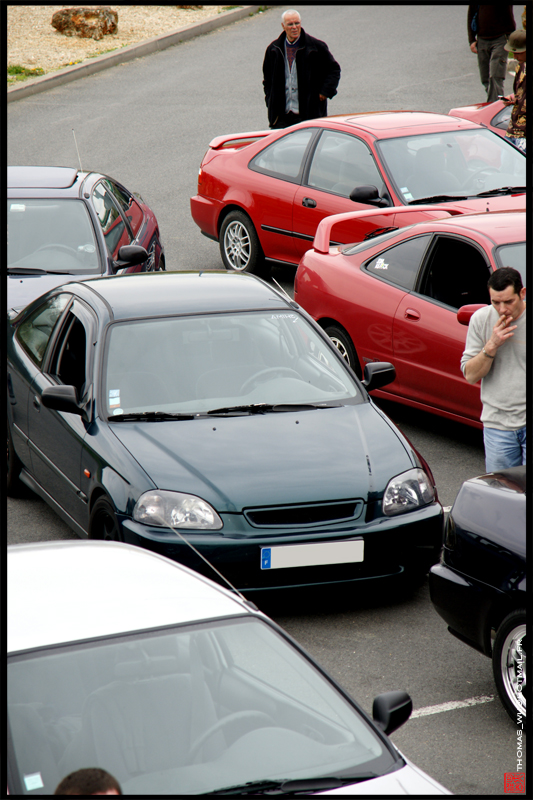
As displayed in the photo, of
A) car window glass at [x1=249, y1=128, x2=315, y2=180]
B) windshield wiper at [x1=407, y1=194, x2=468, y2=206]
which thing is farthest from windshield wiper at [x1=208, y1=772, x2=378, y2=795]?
car window glass at [x1=249, y1=128, x2=315, y2=180]

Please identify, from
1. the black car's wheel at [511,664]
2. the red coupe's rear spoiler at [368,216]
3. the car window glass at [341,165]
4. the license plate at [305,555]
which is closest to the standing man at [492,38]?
the car window glass at [341,165]

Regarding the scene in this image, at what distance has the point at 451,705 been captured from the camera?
4.33 m

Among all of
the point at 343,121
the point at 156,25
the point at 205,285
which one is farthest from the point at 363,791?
the point at 156,25

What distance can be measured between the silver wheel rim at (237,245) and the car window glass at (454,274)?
11.9ft

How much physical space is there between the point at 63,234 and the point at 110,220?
58 cm

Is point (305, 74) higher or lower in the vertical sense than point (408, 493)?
higher

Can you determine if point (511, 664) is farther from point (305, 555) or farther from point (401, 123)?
point (401, 123)

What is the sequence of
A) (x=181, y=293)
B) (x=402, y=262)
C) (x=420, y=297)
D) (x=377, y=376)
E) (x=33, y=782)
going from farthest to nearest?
(x=402, y=262)
(x=420, y=297)
(x=181, y=293)
(x=377, y=376)
(x=33, y=782)

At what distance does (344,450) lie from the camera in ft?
17.5

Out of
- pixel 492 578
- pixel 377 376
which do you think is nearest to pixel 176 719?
pixel 492 578

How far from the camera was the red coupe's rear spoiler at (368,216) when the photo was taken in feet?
28.0

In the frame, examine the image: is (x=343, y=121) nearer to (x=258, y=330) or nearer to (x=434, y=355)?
(x=434, y=355)

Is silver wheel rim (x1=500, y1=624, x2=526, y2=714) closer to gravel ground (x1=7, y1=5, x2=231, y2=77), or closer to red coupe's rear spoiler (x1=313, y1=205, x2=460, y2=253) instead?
red coupe's rear spoiler (x1=313, y1=205, x2=460, y2=253)

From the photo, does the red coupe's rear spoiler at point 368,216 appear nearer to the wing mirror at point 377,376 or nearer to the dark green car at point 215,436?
the dark green car at point 215,436
